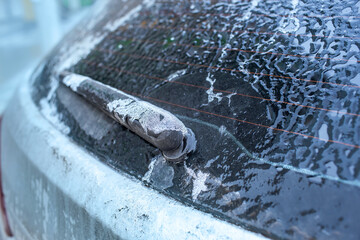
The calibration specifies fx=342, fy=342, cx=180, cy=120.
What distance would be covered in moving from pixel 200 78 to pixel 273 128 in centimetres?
38

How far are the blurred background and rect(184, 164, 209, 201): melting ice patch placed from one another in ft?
5.94

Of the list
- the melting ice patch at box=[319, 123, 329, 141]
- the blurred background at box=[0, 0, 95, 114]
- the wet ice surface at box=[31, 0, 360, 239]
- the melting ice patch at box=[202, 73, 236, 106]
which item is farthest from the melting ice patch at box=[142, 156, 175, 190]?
the blurred background at box=[0, 0, 95, 114]

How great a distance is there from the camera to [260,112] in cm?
106

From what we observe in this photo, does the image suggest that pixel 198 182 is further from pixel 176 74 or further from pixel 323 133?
pixel 176 74

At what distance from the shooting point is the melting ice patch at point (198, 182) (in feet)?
3.31

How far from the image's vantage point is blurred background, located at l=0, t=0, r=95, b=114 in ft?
18.6

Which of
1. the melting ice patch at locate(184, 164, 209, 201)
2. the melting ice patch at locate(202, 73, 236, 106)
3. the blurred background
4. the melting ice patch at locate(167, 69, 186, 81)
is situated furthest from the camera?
the blurred background

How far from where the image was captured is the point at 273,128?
100 cm

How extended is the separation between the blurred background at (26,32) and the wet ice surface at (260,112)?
4.79 feet

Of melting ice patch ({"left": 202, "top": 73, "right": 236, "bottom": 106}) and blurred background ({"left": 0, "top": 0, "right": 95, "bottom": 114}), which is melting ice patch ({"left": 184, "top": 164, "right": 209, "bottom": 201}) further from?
blurred background ({"left": 0, "top": 0, "right": 95, "bottom": 114})

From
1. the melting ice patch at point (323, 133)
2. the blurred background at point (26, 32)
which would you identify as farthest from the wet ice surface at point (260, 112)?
the blurred background at point (26, 32)

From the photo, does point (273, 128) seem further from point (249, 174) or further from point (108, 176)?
point (108, 176)

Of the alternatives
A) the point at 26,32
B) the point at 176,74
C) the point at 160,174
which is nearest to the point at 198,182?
the point at 160,174

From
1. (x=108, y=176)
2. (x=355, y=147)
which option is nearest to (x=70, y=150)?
(x=108, y=176)
